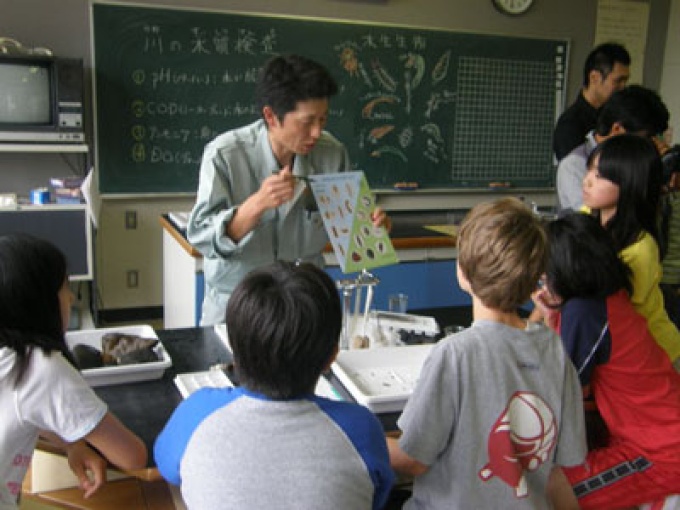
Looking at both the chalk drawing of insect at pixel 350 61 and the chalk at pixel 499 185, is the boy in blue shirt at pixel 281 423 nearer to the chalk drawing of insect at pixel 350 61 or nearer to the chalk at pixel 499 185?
the chalk drawing of insect at pixel 350 61

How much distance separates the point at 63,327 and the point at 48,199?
8.85 feet

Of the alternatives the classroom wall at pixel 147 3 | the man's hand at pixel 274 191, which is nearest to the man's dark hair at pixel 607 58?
the classroom wall at pixel 147 3

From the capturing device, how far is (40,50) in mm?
3631

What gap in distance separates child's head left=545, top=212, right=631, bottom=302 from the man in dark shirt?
1.88 metres

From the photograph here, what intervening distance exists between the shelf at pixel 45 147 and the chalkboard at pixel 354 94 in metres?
0.31

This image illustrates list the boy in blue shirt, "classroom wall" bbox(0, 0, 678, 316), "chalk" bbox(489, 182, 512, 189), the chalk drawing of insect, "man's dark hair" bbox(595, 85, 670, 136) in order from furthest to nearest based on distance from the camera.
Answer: "chalk" bbox(489, 182, 512, 189), the chalk drawing of insect, "classroom wall" bbox(0, 0, 678, 316), "man's dark hair" bbox(595, 85, 670, 136), the boy in blue shirt

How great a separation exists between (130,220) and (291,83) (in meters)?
2.55

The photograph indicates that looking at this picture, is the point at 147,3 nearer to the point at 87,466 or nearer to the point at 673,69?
the point at 87,466

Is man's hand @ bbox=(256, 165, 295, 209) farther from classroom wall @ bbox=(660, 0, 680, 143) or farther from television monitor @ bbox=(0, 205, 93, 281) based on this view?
classroom wall @ bbox=(660, 0, 680, 143)

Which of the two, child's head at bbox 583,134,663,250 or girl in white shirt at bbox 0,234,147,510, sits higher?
child's head at bbox 583,134,663,250

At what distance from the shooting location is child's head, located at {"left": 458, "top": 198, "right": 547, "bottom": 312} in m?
Answer: 1.18

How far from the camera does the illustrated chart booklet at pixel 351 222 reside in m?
1.90

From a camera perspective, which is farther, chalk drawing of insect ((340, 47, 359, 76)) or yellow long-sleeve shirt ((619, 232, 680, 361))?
chalk drawing of insect ((340, 47, 359, 76))

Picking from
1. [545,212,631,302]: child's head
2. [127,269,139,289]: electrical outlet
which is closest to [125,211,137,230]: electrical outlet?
[127,269,139,289]: electrical outlet
